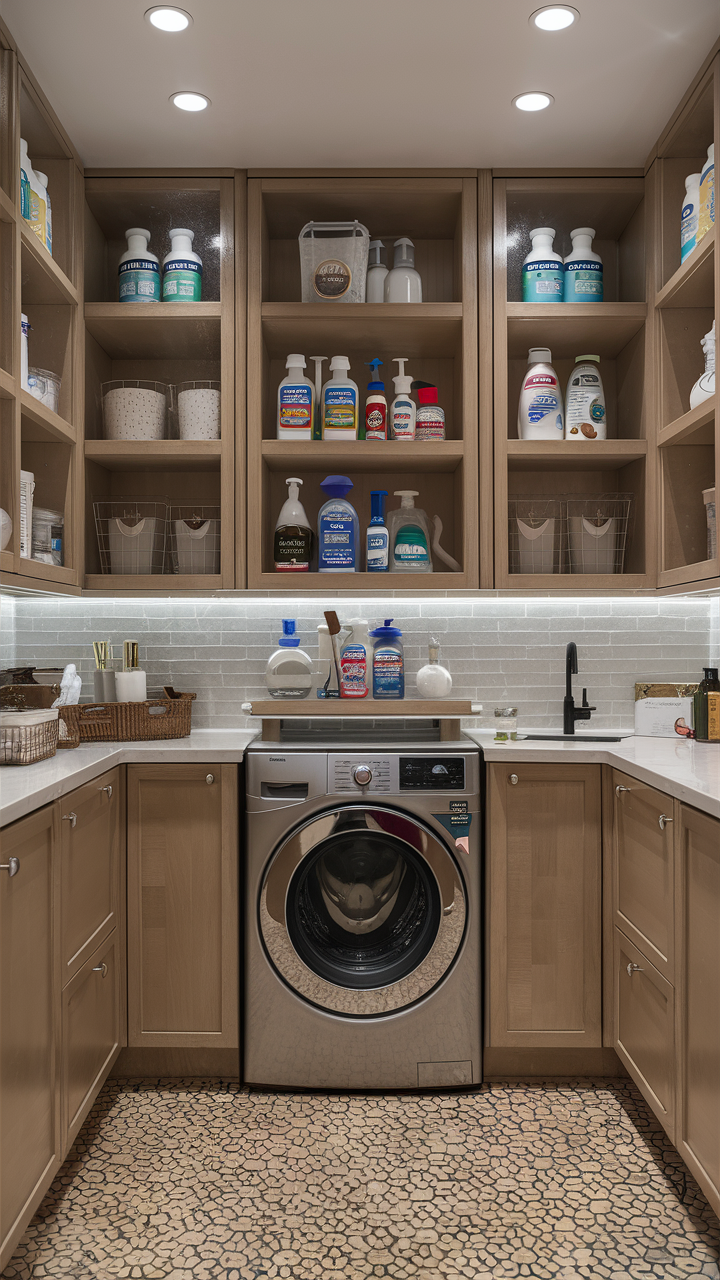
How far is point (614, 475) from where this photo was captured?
2768 millimetres

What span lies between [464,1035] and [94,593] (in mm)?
1689

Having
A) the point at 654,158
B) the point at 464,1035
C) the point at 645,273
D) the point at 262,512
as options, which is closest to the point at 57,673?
the point at 262,512

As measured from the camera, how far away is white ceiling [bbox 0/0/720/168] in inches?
73.4

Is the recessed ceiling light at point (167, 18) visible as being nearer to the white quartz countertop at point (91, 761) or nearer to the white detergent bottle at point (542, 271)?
the white detergent bottle at point (542, 271)

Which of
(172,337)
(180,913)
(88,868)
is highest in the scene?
(172,337)

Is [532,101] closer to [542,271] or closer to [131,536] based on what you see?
[542,271]

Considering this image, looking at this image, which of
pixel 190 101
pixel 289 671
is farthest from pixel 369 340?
pixel 289 671

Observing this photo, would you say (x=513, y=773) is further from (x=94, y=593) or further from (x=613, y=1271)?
(x=94, y=593)

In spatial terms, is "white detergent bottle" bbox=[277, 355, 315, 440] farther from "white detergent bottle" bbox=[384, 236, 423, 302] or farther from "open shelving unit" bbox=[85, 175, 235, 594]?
"white detergent bottle" bbox=[384, 236, 423, 302]

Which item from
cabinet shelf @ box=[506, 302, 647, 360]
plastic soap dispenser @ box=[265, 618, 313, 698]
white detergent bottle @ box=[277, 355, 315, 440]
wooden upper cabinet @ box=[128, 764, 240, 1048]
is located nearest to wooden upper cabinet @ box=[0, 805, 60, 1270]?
wooden upper cabinet @ box=[128, 764, 240, 1048]

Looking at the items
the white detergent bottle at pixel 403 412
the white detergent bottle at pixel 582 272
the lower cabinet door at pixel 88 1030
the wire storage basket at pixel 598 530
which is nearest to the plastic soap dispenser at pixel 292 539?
the white detergent bottle at pixel 403 412

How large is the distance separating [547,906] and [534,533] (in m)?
1.12

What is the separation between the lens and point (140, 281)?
2.55m

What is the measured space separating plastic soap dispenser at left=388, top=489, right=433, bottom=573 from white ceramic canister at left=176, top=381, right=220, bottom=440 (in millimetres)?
628
